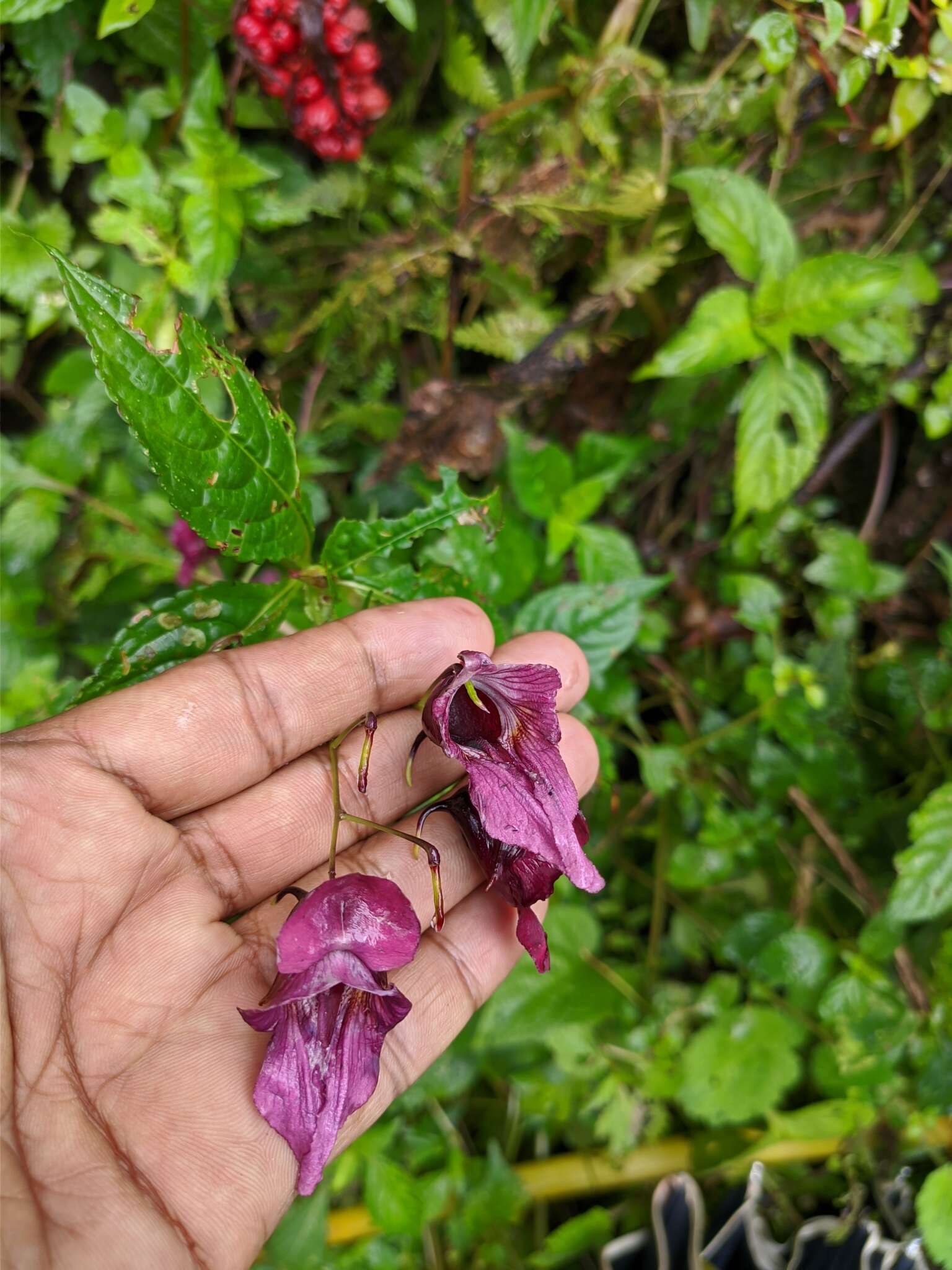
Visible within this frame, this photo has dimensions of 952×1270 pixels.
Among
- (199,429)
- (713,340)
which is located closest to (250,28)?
(199,429)

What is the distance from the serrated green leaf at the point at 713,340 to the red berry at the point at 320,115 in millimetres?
745

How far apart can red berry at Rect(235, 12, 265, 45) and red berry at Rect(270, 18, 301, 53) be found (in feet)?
0.06

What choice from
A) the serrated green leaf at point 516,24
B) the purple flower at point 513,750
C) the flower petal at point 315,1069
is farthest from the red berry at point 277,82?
the flower petal at point 315,1069

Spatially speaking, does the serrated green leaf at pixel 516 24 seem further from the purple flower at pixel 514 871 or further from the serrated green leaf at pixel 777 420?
the purple flower at pixel 514 871

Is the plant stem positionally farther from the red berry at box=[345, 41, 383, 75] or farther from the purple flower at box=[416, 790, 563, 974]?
the red berry at box=[345, 41, 383, 75]

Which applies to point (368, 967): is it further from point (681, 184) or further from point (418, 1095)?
point (681, 184)

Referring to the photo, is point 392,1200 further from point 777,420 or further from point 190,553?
point 777,420

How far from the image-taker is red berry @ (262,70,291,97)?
1480 mm

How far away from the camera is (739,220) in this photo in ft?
4.91

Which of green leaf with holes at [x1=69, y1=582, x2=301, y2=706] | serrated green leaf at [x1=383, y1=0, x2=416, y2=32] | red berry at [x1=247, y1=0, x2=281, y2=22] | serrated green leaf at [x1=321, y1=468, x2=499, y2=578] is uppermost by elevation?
red berry at [x1=247, y1=0, x2=281, y2=22]

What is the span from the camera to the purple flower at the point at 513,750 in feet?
3.63

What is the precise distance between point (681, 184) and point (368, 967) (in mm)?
1400

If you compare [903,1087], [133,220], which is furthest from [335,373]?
[903,1087]

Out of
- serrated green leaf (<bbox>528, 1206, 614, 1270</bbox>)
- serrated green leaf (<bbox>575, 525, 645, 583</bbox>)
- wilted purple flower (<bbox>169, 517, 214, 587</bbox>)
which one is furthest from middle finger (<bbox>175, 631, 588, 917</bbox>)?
serrated green leaf (<bbox>528, 1206, 614, 1270</bbox>)
